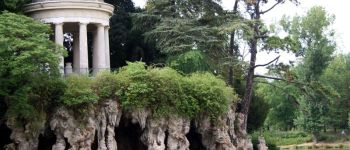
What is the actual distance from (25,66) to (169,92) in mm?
8224

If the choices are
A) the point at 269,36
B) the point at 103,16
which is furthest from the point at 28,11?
the point at 269,36

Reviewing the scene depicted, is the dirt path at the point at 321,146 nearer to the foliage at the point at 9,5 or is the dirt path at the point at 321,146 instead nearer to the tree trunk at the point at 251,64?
the tree trunk at the point at 251,64

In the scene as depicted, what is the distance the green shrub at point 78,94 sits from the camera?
30.0m

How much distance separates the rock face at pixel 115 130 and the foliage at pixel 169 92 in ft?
1.62

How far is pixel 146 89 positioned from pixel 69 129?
416cm

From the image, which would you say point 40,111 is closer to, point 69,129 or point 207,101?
point 69,129

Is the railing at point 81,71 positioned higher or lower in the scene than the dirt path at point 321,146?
higher

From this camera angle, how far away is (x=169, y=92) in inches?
1307

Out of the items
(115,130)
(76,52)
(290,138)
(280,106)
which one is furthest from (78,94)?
(280,106)

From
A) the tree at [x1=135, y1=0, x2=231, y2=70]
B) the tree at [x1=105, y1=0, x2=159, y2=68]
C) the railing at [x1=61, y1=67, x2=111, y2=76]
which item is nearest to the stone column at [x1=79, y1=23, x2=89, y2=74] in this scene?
the railing at [x1=61, y1=67, x2=111, y2=76]

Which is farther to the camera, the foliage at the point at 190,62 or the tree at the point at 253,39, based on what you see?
the tree at the point at 253,39

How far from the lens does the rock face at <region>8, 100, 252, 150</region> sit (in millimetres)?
30766

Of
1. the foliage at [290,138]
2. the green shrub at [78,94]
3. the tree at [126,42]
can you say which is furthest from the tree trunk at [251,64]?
the foliage at [290,138]

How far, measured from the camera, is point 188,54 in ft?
126
